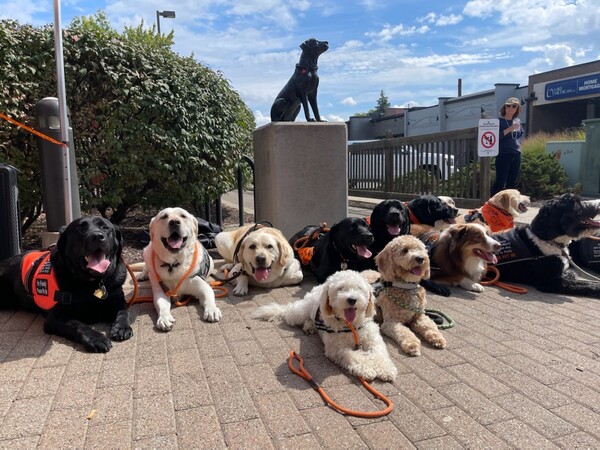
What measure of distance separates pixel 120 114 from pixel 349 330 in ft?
15.3

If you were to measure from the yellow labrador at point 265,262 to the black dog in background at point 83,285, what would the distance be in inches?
52.4

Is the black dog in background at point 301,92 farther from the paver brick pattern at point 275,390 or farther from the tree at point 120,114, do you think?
the paver brick pattern at point 275,390

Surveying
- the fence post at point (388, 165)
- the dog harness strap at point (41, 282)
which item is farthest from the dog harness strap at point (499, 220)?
the fence post at point (388, 165)

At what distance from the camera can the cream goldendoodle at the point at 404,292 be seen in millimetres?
3588

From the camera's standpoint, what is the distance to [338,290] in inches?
123

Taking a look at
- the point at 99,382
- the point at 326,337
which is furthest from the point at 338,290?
the point at 99,382

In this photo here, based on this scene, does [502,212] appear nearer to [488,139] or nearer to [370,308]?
[488,139]

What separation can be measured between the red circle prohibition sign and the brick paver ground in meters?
5.55

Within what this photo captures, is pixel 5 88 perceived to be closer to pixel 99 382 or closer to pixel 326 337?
pixel 99 382

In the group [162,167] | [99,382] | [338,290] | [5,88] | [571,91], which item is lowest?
[99,382]

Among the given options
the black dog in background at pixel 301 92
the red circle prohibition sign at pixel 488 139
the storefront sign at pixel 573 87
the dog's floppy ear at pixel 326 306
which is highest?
the storefront sign at pixel 573 87

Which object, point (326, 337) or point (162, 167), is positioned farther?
point (162, 167)

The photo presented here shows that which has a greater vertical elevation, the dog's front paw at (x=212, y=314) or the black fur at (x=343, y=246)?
the black fur at (x=343, y=246)

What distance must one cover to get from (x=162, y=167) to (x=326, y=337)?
4.14 m
